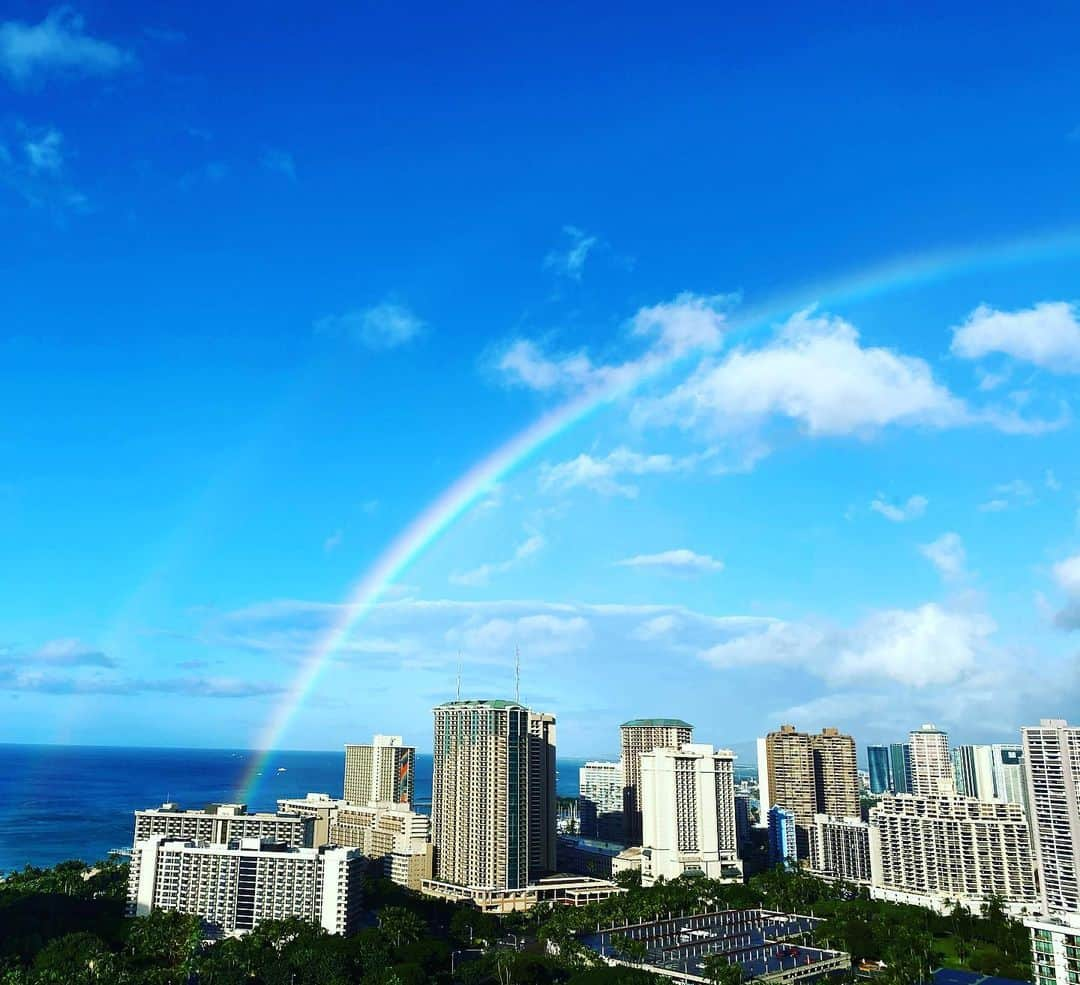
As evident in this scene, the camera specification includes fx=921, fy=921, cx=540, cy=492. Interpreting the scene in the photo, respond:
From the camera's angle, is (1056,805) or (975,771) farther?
(975,771)

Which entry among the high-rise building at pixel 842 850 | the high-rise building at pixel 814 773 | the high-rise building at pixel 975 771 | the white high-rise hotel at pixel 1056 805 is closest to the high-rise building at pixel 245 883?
the white high-rise hotel at pixel 1056 805

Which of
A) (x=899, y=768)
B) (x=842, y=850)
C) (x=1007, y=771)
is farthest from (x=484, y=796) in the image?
(x=899, y=768)

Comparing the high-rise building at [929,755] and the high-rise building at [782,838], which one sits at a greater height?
the high-rise building at [929,755]

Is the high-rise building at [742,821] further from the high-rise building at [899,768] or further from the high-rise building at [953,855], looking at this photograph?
the high-rise building at [899,768]

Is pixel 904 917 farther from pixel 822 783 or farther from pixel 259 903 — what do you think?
pixel 822 783

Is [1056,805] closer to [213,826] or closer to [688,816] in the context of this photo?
[688,816]

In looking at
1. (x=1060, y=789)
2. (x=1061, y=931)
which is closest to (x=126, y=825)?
(x=1060, y=789)
